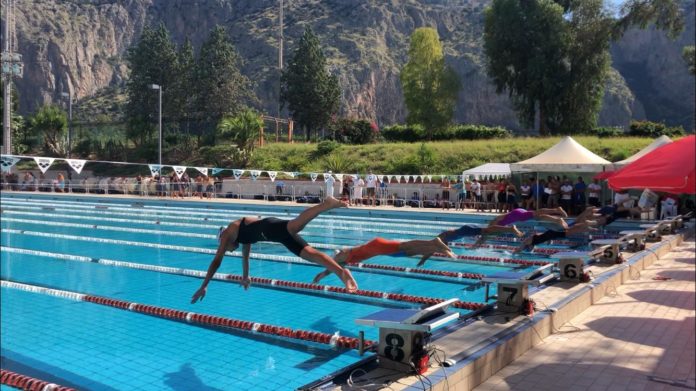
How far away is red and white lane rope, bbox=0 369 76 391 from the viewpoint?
3.93 metres

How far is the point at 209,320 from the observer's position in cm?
A: 581

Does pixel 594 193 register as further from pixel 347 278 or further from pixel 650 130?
pixel 650 130

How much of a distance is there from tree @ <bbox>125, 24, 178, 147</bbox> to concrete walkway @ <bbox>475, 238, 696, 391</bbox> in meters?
39.5

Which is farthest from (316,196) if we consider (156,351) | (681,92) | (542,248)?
(681,92)

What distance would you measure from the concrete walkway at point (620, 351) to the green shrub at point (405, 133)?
98.2 ft

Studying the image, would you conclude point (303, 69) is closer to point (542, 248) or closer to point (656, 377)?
point (542, 248)

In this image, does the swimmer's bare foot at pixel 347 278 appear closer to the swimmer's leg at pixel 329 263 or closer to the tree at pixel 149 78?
the swimmer's leg at pixel 329 263

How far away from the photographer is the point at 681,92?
83.1 m

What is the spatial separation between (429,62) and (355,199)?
24.5m

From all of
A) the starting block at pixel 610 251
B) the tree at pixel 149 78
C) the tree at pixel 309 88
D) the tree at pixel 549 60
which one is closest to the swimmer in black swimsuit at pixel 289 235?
the starting block at pixel 610 251

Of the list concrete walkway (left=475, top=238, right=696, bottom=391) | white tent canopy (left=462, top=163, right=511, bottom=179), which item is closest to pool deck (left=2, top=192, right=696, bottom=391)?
concrete walkway (left=475, top=238, right=696, bottom=391)

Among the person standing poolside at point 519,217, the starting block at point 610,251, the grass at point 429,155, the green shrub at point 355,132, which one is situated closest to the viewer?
the person standing poolside at point 519,217

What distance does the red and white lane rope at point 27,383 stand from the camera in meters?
3.93

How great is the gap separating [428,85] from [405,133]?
5936 millimetres
